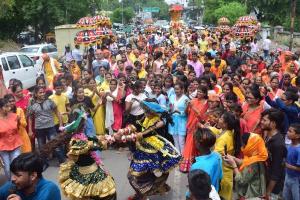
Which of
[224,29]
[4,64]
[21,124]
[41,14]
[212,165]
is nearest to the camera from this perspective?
[212,165]

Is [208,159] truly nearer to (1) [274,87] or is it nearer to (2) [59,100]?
(1) [274,87]

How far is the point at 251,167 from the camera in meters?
5.12

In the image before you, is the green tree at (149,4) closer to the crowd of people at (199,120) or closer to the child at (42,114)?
the crowd of people at (199,120)

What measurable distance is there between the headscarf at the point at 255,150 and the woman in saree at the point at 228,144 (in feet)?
1.04

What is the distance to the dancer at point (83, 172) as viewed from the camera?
520cm

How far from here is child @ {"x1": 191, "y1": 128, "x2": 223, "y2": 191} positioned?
4305 millimetres

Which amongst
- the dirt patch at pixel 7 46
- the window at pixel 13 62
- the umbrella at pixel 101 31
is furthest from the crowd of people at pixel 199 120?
the dirt patch at pixel 7 46

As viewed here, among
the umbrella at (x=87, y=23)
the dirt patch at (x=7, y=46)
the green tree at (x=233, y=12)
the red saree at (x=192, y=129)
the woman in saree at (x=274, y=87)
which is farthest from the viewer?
the green tree at (x=233, y=12)

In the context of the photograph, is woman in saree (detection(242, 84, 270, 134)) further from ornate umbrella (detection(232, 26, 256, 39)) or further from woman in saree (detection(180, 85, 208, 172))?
ornate umbrella (detection(232, 26, 256, 39))

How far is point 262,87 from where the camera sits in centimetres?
799

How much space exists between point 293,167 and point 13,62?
12.1m

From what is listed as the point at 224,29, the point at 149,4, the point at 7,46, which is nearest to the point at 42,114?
the point at 224,29

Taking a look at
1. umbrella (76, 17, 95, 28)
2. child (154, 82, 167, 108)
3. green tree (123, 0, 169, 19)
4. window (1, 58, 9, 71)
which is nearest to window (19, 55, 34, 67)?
window (1, 58, 9, 71)

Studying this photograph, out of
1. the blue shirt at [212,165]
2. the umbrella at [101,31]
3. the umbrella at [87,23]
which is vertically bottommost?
the blue shirt at [212,165]
